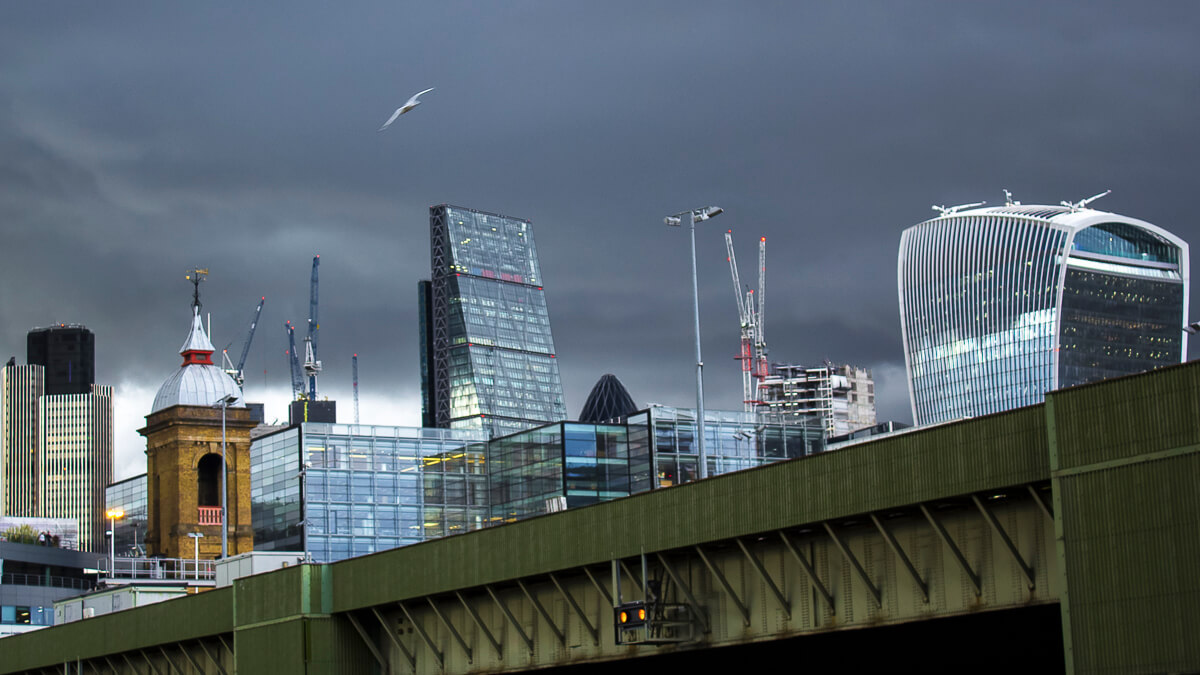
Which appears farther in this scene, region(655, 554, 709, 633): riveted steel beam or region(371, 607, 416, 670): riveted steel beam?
region(371, 607, 416, 670): riveted steel beam

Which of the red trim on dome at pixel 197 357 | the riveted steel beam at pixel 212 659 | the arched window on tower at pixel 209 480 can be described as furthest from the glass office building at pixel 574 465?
the riveted steel beam at pixel 212 659

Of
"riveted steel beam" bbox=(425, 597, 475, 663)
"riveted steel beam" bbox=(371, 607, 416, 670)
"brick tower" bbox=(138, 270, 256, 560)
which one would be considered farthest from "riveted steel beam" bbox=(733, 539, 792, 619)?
"brick tower" bbox=(138, 270, 256, 560)

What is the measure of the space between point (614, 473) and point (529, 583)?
77816 millimetres

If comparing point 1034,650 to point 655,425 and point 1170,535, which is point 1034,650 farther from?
point 655,425

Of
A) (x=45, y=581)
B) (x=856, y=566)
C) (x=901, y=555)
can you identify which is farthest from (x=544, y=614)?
(x=45, y=581)

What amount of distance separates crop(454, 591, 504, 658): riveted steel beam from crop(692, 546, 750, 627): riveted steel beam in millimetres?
10646

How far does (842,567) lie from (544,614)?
41.9 feet

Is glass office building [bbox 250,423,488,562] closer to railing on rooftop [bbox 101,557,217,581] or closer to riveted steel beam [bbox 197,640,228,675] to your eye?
railing on rooftop [bbox 101,557,217,581]

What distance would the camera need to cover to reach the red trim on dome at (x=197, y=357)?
163262 millimetres

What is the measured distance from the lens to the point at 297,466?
14500 centimetres

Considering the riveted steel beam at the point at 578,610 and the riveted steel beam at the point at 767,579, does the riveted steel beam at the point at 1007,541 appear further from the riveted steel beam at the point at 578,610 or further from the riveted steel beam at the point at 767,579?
the riveted steel beam at the point at 578,610

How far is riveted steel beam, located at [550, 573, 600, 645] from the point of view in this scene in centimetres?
4838

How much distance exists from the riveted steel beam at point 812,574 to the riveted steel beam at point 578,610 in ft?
29.2

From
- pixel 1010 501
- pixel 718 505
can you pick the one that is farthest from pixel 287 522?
pixel 1010 501
